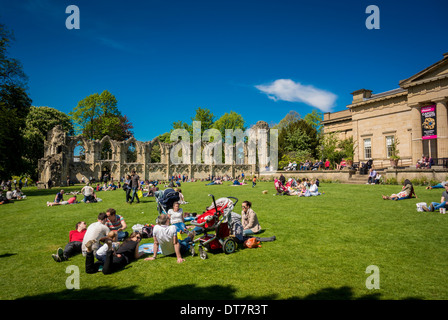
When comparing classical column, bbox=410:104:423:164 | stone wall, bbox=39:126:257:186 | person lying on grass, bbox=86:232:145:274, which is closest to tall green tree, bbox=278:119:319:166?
stone wall, bbox=39:126:257:186

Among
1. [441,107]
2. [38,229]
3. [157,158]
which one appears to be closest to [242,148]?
[157,158]

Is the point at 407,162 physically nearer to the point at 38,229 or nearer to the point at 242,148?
the point at 242,148

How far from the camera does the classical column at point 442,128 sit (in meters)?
28.3

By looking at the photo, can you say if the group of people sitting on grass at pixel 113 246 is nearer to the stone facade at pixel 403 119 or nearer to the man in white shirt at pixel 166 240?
the man in white shirt at pixel 166 240

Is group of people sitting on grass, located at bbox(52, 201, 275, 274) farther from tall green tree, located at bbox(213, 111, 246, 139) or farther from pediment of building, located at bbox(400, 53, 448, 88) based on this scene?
tall green tree, located at bbox(213, 111, 246, 139)

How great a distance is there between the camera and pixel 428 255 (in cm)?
616

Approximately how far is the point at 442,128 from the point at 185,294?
3488cm

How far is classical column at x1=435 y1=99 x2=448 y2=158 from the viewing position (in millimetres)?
28312

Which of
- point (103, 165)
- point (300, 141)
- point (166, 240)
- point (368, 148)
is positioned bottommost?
point (166, 240)

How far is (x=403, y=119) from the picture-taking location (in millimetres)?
34531

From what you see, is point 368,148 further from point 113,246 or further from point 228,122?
point 113,246

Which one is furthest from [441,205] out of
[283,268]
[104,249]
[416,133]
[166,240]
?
[416,133]

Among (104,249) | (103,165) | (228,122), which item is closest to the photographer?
(104,249)

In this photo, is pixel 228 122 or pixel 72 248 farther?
pixel 228 122
